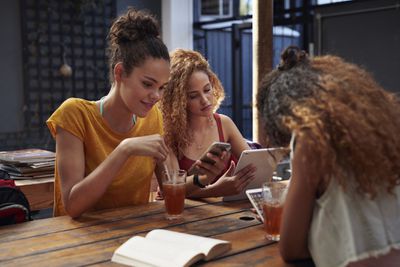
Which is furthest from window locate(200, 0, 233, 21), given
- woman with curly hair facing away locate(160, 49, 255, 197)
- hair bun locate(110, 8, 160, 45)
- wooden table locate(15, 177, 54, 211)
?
hair bun locate(110, 8, 160, 45)

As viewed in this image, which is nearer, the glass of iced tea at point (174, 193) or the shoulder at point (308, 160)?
the shoulder at point (308, 160)

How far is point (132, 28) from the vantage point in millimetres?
1739

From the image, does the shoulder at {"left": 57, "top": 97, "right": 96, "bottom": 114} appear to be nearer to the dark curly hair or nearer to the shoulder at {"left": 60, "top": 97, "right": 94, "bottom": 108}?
the shoulder at {"left": 60, "top": 97, "right": 94, "bottom": 108}

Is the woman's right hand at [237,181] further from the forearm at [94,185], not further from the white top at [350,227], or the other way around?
the white top at [350,227]

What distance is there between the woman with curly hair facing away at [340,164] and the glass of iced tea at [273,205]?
229 mm

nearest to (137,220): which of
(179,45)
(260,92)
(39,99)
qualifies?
(260,92)

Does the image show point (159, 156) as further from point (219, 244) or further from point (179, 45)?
point (179, 45)

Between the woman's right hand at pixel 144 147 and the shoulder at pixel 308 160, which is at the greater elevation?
the shoulder at pixel 308 160

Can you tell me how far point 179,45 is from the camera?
5.49 metres

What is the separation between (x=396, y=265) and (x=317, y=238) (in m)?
0.19

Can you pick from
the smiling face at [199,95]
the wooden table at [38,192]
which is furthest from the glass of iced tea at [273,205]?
the wooden table at [38,192]

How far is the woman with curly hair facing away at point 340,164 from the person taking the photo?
2.96 ft

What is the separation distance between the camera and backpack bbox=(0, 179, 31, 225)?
1.47 metres

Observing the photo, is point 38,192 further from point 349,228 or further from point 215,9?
point 215,9
